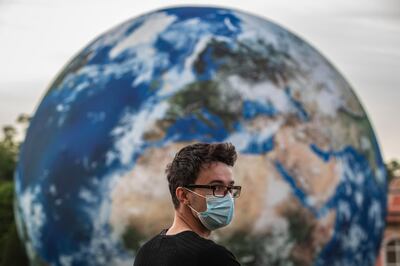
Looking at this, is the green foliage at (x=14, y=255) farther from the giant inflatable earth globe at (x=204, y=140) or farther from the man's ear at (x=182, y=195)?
the man's ear at (x=182, y=195)

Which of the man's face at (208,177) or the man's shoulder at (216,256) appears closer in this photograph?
the man's shoulder at (216,256)

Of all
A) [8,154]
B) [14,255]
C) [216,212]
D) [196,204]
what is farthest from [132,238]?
[8,154]

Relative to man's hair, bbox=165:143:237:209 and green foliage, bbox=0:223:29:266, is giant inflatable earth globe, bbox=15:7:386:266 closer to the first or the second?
green foliage, bbox=0:223:29:266

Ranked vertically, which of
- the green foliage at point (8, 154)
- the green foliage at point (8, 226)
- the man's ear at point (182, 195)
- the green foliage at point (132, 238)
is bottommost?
the green foliage at point (8, 154)

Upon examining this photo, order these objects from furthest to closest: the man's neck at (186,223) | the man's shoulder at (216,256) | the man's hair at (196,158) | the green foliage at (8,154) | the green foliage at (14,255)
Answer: the green foliage at (8,154), the green foliage at (14,255), the man's neck at (186,223), the man's hair at (196,158), the man's shoulder at (216,256)

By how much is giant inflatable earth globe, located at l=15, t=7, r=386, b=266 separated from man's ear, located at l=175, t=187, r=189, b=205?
8288mm

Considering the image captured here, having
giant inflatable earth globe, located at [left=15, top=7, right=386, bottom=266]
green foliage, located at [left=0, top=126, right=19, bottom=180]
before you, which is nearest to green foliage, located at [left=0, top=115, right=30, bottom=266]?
green foliage, located at [left=0, top=126, right=19, bottom=180]

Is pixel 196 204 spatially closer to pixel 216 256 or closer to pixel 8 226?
pixel 216 256

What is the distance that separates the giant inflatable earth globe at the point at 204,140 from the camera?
41.6 ft

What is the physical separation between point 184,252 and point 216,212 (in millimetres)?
294

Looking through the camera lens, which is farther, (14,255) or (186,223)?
(14,255)

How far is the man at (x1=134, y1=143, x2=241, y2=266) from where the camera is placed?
401 cm

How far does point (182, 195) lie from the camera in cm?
417

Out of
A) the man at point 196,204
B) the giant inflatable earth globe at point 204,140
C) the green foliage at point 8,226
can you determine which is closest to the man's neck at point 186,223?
the man at point 196,204
